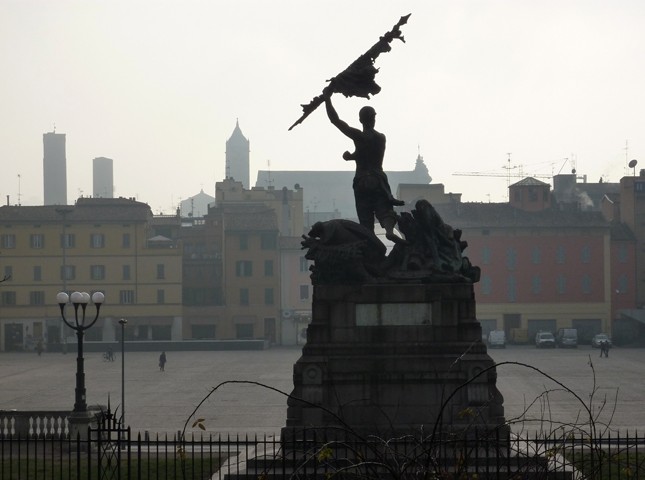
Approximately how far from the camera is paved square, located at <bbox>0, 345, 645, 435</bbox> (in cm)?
3959

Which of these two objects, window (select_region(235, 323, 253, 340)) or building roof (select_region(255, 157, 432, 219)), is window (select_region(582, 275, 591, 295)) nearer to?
window (select_region(235, 323, 253, 340))

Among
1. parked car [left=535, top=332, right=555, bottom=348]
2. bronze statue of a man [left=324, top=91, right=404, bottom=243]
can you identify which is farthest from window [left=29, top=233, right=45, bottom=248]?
bronze statue of a man [left=324, top=91, right=404, bottom=243]

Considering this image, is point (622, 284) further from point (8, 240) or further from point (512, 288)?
point (8, 240)

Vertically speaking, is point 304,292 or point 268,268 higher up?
point 268,268

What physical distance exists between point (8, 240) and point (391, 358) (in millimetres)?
72461

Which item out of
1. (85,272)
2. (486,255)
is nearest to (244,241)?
(85,272)

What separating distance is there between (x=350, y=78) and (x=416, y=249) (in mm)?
3330

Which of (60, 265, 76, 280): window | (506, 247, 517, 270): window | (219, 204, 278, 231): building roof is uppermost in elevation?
(219, 204, 278, 231): building roof

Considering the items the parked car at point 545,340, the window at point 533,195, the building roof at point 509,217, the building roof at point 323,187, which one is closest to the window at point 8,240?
the building roof at point 509,217

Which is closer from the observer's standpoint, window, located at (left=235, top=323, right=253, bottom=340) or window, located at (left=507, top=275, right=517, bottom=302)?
window, located at (left=507, top=275, right=517, bottom=302)

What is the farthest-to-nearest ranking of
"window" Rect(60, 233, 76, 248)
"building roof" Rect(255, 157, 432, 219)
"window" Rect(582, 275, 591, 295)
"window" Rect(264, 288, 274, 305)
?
"building roof" Rect(255, 157, 432, 219), "window" Rect(264, 288, 274, 305), "window" Rect(60, 233, 76, 248), "window" Rect(582, 275, 591, 295)

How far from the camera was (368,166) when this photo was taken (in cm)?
2452

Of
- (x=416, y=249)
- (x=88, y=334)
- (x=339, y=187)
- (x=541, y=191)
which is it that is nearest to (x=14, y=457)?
(x=416, y=249)

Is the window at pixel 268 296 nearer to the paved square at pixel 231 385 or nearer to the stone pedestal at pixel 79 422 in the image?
the paved square at pixel 231 385
